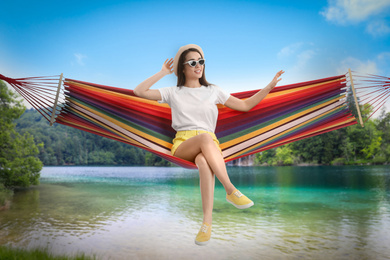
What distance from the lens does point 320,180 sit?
955 inches

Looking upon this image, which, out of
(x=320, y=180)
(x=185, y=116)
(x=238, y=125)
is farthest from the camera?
(x=320, y=180)

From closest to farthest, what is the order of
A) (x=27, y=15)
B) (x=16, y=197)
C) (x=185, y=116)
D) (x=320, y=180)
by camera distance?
1. (x=185, y=116)
2. (x=16, y=197)
3. (x=320, y=180)
4. (x=27, y=15)

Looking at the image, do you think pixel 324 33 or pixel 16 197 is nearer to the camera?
pixel 16 197

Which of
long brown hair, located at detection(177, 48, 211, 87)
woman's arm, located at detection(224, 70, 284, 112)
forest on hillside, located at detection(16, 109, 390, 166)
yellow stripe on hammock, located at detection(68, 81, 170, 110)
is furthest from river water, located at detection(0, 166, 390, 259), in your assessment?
forest on hillside, located at detection(16, 109, 390, 166)

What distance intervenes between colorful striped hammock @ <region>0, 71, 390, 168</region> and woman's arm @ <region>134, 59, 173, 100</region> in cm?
42

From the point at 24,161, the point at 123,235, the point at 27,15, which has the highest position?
the point at 27,15

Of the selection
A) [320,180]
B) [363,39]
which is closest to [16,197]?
[320,180]

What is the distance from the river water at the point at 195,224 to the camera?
9.57m

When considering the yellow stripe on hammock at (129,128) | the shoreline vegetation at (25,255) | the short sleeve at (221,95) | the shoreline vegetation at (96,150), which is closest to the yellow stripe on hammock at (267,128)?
the short sleeve at (221,95)

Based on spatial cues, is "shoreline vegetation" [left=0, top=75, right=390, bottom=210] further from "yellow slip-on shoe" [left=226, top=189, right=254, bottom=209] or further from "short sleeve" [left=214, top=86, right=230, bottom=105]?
"yellow slip-on shoe" [left=226, top=189, right=254, bottom=209]

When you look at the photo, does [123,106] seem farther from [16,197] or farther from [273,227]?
[16,197]

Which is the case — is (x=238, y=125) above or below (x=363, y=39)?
below

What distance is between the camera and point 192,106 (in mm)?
2246

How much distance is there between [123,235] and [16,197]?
771cm
